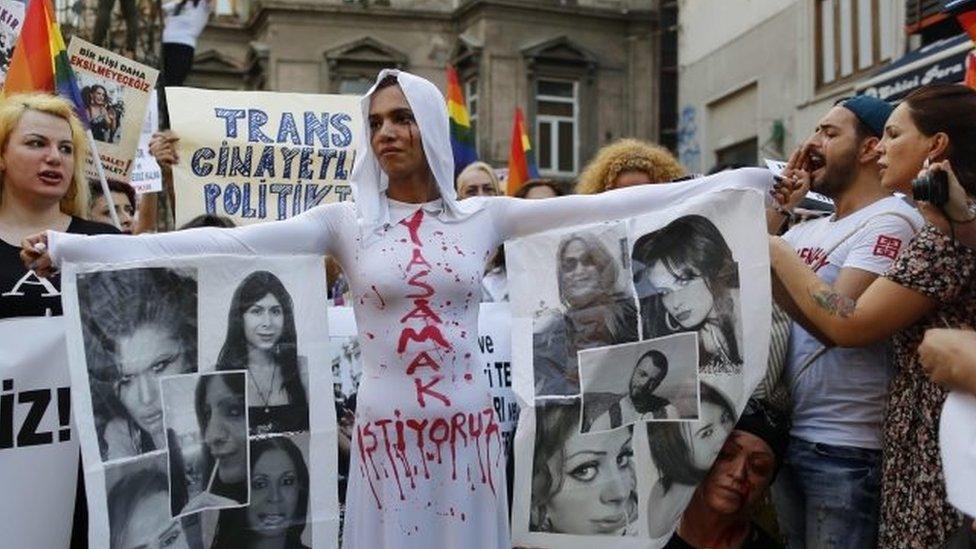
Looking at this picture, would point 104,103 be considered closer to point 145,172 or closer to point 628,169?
point 145,172

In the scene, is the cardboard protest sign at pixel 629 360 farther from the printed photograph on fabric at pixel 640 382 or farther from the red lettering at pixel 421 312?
the red lettering at pixel 421 312

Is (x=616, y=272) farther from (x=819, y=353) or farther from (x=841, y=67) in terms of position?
(x=841, y=67)

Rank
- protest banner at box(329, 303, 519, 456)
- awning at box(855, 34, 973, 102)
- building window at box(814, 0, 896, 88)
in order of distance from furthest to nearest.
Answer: building window at box(814, 0, 896, 88), awning at box(855, 34, 973, 102), protest banner at box(329, 303, 519, 456)

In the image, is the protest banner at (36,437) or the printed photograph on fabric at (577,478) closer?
the printed photograph on fabric at (577,478)

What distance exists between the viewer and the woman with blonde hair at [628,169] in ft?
15.8

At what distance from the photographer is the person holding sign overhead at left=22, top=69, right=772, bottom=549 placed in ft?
10.2

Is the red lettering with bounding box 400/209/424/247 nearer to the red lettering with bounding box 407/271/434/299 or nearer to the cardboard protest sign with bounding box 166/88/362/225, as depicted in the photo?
the red lettering with bounding box 407/271/434/299

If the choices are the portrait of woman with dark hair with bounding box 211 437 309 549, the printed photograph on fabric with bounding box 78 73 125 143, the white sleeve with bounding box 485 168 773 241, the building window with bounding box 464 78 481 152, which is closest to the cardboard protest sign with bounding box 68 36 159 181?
the printed photograph on fabric with bounding box 78 73 125 143

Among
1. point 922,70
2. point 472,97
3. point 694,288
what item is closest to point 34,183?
point 694,288

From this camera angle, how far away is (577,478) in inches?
136

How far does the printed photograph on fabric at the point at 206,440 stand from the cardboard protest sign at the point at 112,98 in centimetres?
277

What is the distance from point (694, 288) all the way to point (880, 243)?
546 mm

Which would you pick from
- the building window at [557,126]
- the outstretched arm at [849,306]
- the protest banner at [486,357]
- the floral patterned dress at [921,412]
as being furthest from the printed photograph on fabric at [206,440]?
the building window at [557,126]

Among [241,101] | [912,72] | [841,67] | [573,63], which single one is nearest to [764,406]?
[241,101]
